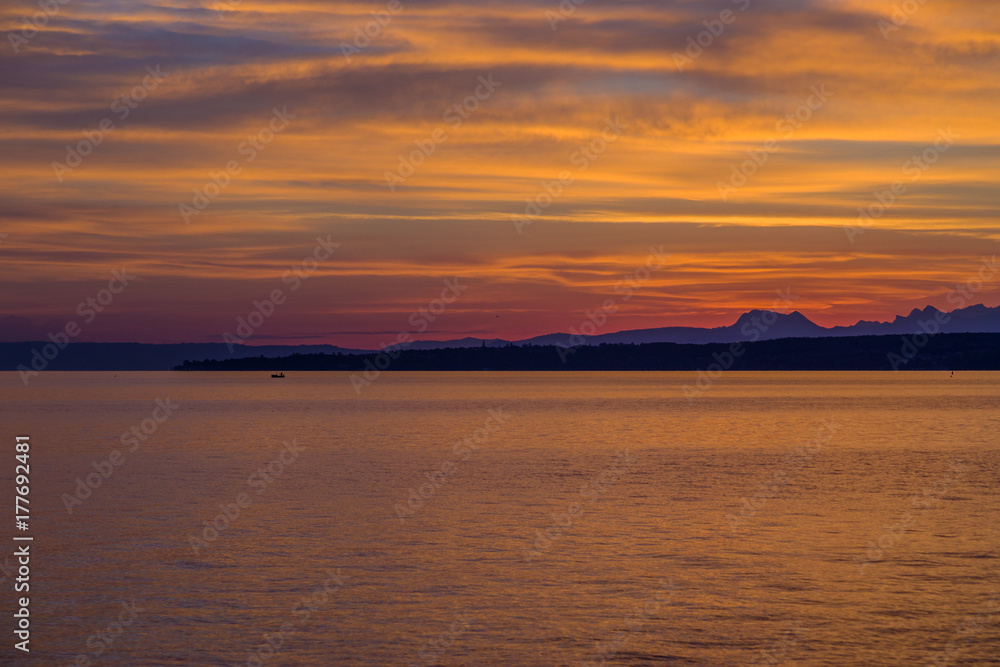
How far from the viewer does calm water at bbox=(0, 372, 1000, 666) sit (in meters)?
22.2

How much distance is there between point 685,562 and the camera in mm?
30172

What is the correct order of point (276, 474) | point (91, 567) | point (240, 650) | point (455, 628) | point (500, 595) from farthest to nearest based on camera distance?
point (276, 474) → point (91, 567) → point (500, 595) → point (455, 628) → point (240, 650)

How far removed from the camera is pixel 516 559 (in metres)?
30.7

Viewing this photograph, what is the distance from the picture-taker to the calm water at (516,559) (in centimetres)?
2225

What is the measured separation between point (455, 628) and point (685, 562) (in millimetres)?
9610

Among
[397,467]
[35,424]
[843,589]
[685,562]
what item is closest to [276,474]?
[397,467]

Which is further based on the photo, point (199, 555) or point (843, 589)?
point (199, 555)

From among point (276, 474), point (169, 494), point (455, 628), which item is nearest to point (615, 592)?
point (455, 628)

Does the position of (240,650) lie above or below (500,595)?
below

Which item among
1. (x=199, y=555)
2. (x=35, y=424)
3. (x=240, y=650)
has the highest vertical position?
(x=35, y=424)

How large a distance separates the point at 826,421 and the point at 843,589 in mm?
86505

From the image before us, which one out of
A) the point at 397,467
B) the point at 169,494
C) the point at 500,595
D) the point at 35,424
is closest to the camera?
the point at 500,595

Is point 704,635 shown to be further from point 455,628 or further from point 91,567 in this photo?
point 91,567

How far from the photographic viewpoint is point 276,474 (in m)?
55.3
